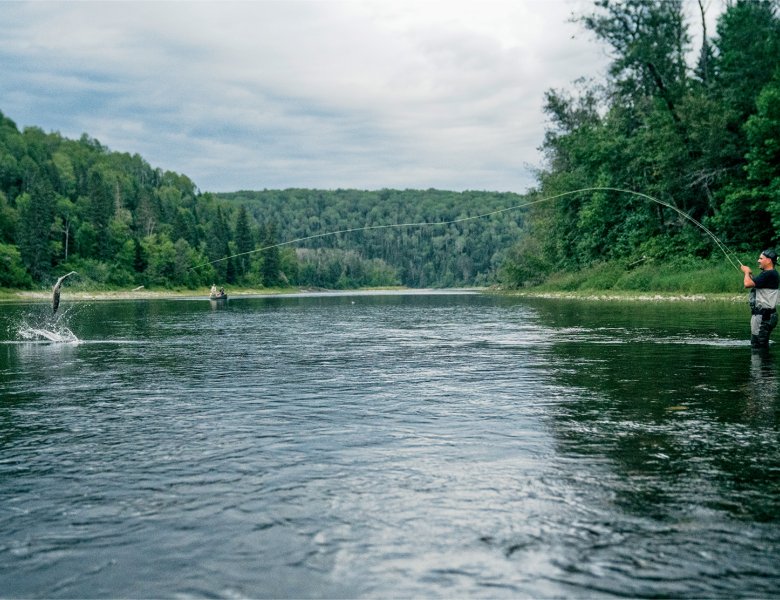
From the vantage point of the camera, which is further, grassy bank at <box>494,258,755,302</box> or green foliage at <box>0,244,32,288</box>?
green foliage at <box>0,244,32,288</box>

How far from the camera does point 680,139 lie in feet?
165

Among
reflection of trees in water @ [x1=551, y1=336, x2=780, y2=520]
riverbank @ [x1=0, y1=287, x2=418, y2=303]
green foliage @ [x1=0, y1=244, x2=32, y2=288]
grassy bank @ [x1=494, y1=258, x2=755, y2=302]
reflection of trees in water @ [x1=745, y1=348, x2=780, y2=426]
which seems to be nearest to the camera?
reflection of trees in water @ [x1=551, y1=336, x2=780, y2=520]

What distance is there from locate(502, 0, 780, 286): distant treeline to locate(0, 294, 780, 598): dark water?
38.5m

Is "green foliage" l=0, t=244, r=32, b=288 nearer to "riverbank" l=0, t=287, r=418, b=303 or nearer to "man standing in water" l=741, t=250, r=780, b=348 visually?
"riverbank" l=0, t=287, r=418, b=303

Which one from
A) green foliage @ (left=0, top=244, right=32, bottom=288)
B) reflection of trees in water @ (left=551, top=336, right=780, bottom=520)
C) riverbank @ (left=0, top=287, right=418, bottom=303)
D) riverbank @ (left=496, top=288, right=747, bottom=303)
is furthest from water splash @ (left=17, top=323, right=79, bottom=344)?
green foliage @ (left=0, top=244, right=32, bottom=288)

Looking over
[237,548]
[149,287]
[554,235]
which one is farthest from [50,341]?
[149,287]

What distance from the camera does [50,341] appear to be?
21.7 meters

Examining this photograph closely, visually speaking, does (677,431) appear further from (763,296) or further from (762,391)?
(763,296)

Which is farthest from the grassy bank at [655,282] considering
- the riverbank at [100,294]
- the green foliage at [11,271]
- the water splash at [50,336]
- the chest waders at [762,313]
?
the green foliage at [11,271]

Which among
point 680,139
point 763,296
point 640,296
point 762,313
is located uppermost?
point 680,139

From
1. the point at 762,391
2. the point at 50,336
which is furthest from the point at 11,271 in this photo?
the point at 762,391

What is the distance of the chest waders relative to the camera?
49.0 feet

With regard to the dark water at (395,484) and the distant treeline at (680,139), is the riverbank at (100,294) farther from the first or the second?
the dark water at (395,484)

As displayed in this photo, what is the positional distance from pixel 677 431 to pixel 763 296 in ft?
28.0
